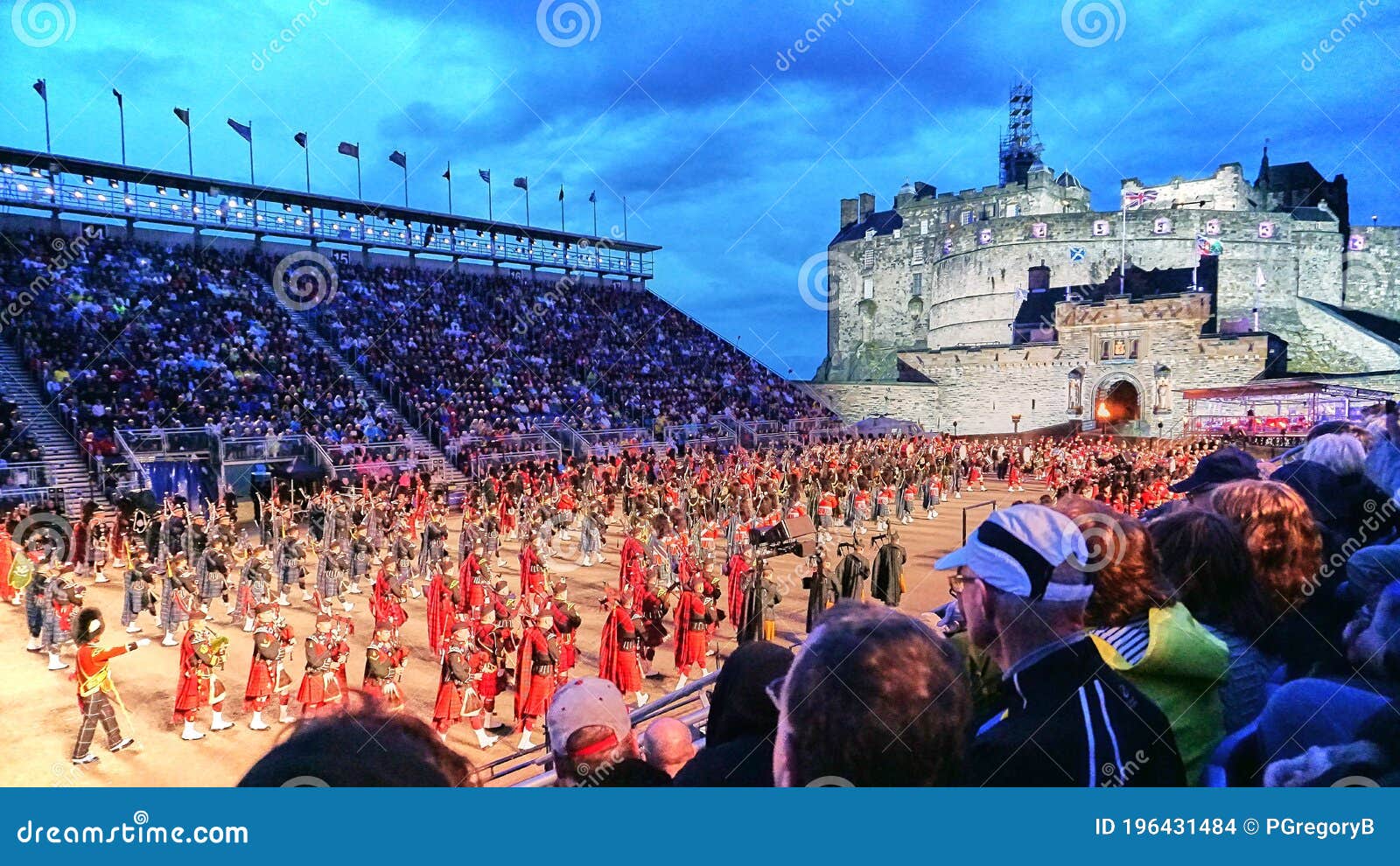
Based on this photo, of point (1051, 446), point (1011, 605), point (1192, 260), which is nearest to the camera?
point (1011, 605)

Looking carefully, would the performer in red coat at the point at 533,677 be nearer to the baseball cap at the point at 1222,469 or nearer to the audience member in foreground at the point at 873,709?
the baseball cap at the point at 1222,469

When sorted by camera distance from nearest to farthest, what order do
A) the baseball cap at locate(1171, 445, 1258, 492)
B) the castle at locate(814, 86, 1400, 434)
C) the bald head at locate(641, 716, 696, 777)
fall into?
1. the bald head at locate(641, 716, 696, 777)
2. the baseball cap at locate(1171, 445, 1258, 492)
3. the castle at locate(814, 86, 1400, 434)

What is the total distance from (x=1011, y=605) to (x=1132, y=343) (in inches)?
1686

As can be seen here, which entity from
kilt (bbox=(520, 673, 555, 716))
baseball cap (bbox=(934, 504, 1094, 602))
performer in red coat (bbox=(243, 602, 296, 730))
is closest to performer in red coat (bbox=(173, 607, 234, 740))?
performer in red coat (bbox=(243, 602, 296, 730))

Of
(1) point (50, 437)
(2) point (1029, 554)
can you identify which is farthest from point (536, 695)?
(1) point (50, 437)

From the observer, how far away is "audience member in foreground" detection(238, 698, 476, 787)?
1.77 m

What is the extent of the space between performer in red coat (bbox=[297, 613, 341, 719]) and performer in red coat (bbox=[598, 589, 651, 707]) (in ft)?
9.43

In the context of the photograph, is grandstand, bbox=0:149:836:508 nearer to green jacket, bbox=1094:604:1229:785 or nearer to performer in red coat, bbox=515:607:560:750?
performer in red coat, bbox=515:607:560:750

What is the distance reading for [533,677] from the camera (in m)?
8.57

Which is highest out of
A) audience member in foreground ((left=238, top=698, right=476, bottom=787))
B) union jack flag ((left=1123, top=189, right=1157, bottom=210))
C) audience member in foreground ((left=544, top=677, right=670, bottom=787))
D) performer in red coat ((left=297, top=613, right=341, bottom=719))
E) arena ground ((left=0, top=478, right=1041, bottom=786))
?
union jack flag ((left=1123, top=189, right=1157, bottom=210))

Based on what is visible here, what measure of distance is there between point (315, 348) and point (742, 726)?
3046cm

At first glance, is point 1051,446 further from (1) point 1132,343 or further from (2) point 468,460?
(2) point 468,460

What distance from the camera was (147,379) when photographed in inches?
938

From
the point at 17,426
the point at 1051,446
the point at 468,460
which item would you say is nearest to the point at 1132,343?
the point at 1051,446
